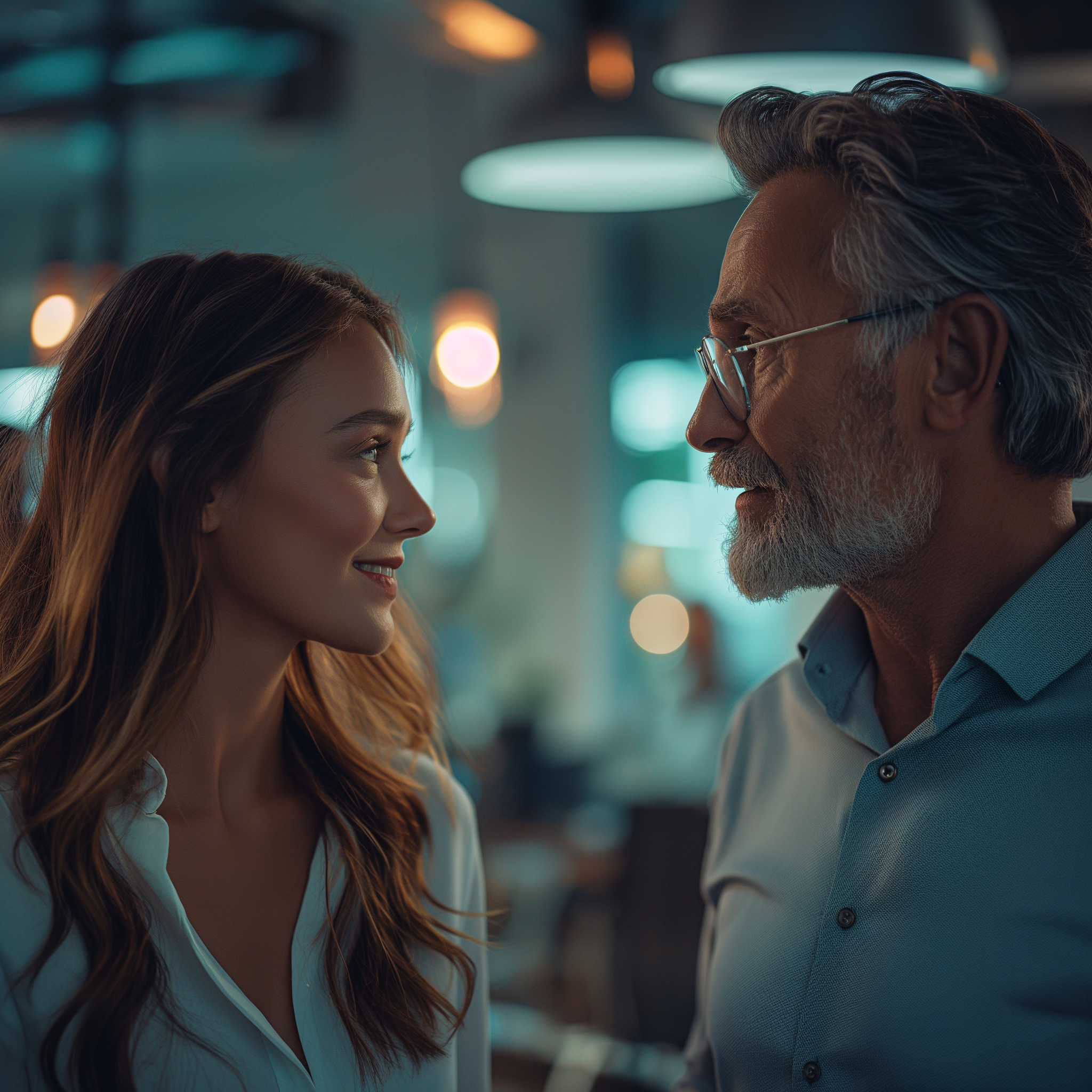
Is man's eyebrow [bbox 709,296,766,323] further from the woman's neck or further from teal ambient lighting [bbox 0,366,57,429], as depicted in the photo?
teal ambient lighting [bbox 0,366,57,429]

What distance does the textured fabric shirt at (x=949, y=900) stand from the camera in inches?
48.4

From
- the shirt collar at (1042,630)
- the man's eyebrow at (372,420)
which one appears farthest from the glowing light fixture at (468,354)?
the shirt collar at (1042,630)

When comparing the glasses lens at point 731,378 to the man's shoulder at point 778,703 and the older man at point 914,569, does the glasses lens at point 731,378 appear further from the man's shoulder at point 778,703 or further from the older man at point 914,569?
the man's shoulder at point 778,703

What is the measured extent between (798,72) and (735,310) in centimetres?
91

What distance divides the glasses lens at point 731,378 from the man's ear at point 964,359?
24 cm

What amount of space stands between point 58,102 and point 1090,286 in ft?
19.6

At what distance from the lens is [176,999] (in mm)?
1269

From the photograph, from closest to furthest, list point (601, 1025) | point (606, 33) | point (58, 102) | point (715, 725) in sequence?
point (606, 33), point (601, 1025), point (715, 725), point (58, 102)

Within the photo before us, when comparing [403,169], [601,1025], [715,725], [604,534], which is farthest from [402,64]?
[601,1025]

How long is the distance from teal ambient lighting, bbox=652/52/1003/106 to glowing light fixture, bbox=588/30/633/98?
37 centimetres

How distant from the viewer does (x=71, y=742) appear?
135 cm

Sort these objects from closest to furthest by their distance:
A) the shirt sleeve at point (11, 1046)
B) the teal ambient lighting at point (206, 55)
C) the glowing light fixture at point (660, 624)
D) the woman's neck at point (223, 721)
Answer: the shirt sleeve at point (11, 1046) < the woman's neck at point (223, 721) < the teal ambient lighting at point (206, 55) < the glowing light fixture at point (660, 624)

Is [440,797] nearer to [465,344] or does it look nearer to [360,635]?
[360,635]

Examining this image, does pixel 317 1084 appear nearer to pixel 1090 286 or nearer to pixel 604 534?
pixel 1090 286
